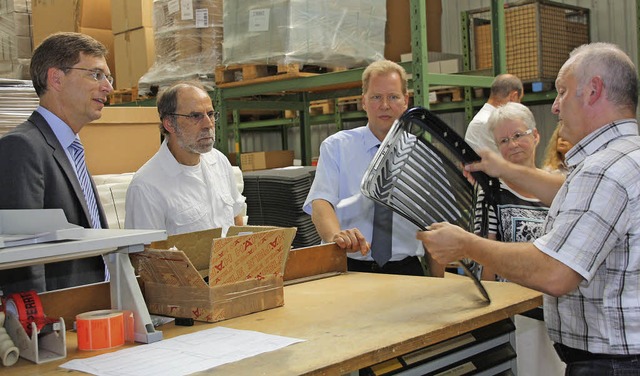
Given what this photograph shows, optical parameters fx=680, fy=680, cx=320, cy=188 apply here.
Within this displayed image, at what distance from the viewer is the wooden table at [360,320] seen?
1797mm

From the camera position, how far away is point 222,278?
2213 millimetres

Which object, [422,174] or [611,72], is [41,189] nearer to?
[422,174]

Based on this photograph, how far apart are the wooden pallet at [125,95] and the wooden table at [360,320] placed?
500 cm

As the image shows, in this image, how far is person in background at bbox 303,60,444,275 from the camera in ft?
11.4

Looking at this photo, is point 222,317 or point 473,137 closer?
point 222,317

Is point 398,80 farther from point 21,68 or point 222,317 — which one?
point 21,68

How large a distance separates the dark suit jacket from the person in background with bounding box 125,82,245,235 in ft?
2.11

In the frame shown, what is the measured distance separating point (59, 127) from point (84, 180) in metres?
0.25

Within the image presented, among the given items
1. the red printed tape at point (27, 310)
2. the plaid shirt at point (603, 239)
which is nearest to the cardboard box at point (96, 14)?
the red printed tape at point (27, 310)

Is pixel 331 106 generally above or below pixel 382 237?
above

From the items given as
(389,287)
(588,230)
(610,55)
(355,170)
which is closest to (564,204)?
(588,230)

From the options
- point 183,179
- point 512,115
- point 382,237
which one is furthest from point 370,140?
point 183,179

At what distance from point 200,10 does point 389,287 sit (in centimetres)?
418

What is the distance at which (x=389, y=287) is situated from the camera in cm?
272
